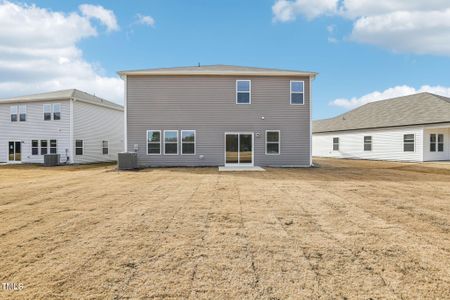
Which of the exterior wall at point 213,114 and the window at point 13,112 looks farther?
the window at point 13,112

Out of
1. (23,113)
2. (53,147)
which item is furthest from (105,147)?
(23,113)

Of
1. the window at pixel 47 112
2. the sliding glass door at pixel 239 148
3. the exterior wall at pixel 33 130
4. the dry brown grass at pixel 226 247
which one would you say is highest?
the window at pixel 47 112

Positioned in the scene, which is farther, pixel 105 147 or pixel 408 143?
pixel 105 147

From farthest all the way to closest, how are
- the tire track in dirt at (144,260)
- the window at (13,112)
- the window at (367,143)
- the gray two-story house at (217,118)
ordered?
the window at (367,143) → the window at (13,112) → the gray two-story house at (217,118) → the tire track in dirt at (144,260)

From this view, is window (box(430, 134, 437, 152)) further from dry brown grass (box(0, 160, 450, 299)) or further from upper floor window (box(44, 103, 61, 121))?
upper floor window (box(44, 103, 61, 121))

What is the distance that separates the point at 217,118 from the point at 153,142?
4.19 metres

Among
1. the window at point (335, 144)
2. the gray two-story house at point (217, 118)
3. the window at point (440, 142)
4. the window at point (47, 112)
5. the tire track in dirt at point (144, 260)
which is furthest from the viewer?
the window at point (335, 144)

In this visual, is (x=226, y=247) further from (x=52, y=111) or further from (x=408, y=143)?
(x=52, y=111)

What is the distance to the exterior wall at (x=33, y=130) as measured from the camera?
2081cm

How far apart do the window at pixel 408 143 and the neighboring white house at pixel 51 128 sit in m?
25.8

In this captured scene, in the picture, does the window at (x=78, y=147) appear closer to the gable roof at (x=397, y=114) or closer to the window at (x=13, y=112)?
the window at (x=13, y=112)

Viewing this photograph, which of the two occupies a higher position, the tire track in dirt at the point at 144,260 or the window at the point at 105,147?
the window at the point at 105,147

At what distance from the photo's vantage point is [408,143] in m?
20.9

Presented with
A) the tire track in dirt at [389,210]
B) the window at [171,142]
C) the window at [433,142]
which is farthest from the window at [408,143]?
the window at [171,142]
